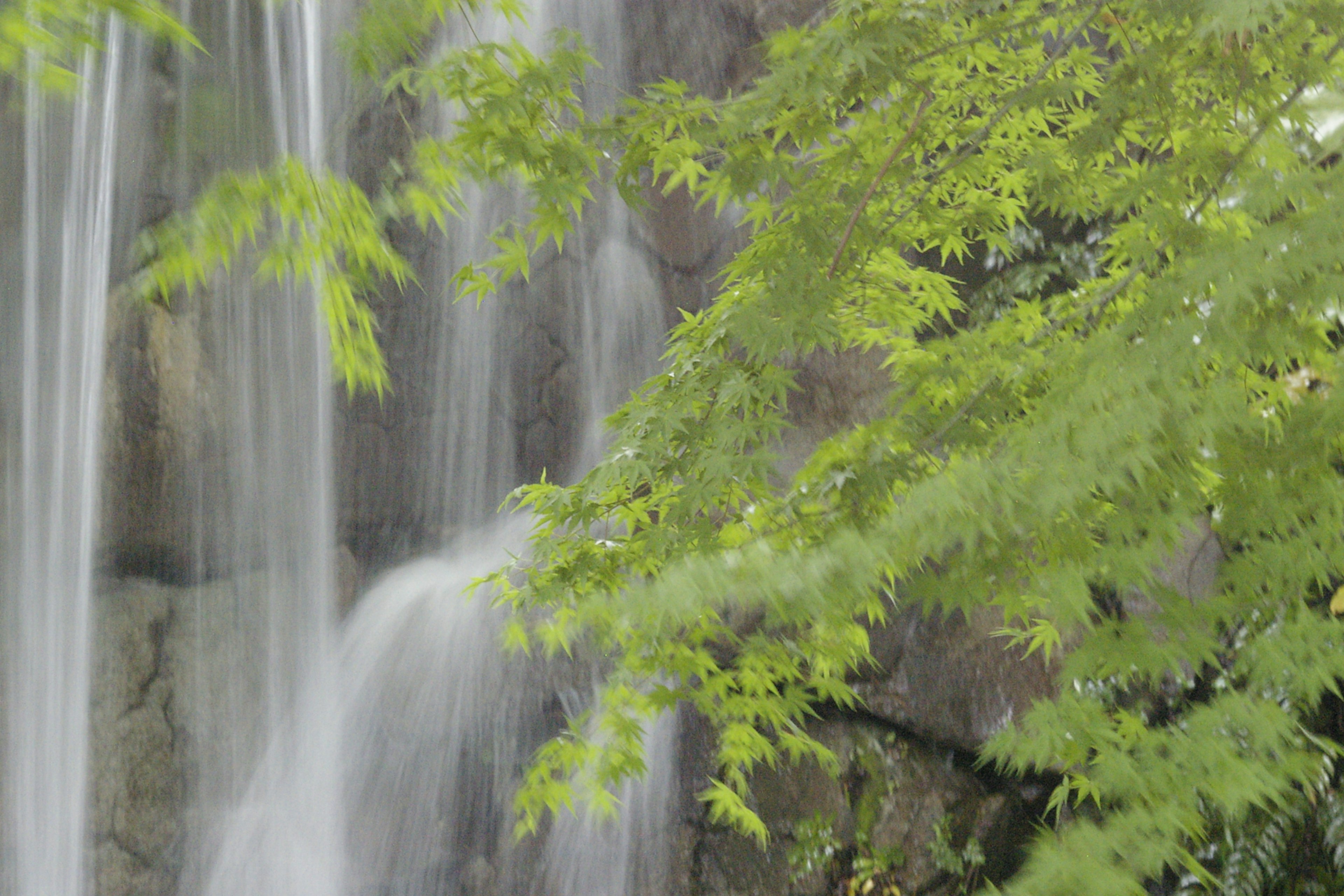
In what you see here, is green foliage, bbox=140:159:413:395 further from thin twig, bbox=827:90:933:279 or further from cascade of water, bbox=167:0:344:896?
cascade of water, bbox=167:0:344:896

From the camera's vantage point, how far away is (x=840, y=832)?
5.73 metres

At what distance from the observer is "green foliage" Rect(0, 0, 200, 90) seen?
176cm

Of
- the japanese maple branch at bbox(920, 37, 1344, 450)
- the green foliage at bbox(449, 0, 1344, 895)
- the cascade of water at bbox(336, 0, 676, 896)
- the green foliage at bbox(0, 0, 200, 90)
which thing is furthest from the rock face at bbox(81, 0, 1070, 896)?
the green foliage at bbox(0, 0, 200, 90)

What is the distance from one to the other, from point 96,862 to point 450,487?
141 inches

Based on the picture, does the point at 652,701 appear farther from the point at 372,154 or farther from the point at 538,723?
the point at 372,154

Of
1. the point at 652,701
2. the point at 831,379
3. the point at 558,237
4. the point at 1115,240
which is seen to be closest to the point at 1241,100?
the point at 1115,240

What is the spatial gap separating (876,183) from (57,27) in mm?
1979

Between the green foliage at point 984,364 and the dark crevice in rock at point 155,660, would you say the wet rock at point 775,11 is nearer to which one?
the green foliage at point 984,364

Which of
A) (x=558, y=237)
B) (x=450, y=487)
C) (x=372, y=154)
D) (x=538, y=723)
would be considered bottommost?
(x=538, y=723)

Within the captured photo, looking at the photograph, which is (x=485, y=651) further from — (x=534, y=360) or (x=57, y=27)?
(x=57, y=27)

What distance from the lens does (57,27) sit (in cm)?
187

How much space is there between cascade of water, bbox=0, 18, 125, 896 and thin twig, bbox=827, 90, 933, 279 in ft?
19.2

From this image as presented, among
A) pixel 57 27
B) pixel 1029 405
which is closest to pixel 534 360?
pixel 1029 405

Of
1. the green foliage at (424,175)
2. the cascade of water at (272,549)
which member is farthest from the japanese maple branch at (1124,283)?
the cascade of water at (272,549)
